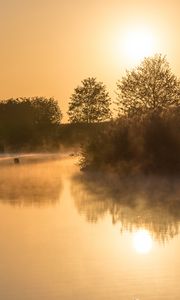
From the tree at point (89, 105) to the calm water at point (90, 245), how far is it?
61.3 m

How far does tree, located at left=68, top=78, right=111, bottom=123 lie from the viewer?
269 ft

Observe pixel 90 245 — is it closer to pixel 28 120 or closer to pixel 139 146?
pixel 139 146

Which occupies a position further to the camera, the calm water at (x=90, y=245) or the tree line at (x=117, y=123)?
the tree line at (x=117, y=123)

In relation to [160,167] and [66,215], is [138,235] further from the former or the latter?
[160,167]

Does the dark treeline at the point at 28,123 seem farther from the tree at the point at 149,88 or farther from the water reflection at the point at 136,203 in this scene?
the water reflection at the point at 136,203

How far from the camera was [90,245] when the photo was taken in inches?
460

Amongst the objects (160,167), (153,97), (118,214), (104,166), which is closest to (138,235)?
(118,214)

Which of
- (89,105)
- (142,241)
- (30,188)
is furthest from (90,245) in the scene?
(89,105)

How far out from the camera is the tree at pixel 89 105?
269ft

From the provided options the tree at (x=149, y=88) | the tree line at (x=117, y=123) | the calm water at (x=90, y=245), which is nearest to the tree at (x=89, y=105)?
the tree line at (x=117, y=123)

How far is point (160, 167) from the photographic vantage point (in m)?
27.5

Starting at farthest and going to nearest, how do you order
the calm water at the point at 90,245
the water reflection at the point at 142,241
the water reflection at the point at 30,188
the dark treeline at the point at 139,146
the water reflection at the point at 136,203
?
the dark treeline at the point at 139,146 < the water reflection at the point at 30,188 < the water reflection at the point at 136,203 < the water reflection at the point at 142,241 < the calm water at the point at 90,245

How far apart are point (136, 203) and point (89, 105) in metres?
65.2

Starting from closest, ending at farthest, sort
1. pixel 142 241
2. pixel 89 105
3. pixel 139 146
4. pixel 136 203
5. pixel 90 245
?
pixel 90 245 < pixel 142 241 < pixel 136 203 < pixel 139 146 < pixel 89 105
